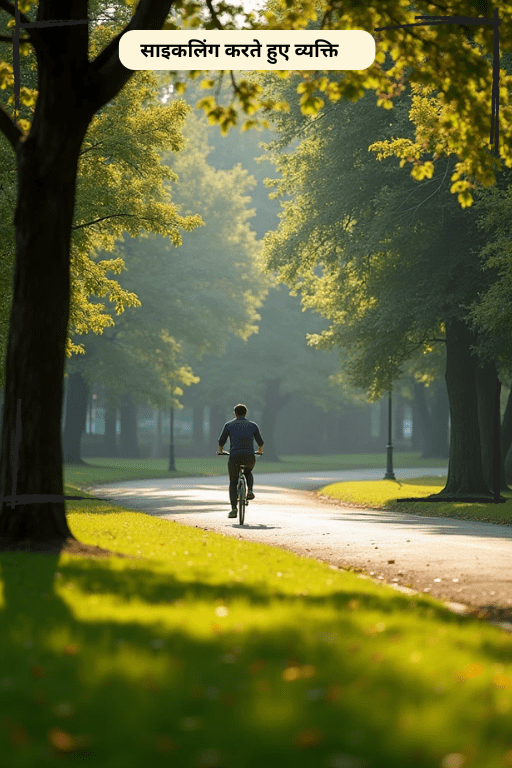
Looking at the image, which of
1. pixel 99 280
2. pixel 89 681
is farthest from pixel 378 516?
pixel 89 681

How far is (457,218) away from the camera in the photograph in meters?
26.7

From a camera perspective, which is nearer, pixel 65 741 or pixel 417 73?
pixel 65 741

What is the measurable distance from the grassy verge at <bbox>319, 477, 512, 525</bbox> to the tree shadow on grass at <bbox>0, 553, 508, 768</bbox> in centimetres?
1568

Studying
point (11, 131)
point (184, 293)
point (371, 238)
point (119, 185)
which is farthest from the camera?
point (184, 293)

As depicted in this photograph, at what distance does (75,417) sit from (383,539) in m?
39.9

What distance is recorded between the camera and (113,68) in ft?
37.8

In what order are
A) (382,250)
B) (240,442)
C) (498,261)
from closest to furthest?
(240,442) → (498,261) → (382,250)

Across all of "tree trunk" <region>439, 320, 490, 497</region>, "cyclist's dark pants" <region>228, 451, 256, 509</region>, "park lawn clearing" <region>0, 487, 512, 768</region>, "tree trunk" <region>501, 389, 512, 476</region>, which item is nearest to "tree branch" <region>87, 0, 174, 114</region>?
"park lawn clearing" <region>0, 487, 512, 768</region>

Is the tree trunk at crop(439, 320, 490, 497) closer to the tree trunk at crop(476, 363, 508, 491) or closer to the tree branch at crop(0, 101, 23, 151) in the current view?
the tree trunk at crop(476, 363, 508, 491)

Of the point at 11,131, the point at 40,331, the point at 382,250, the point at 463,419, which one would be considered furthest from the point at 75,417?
the point at 40,331

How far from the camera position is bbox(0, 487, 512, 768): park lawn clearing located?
3.84 meters

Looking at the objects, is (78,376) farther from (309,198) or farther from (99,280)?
(99,280)

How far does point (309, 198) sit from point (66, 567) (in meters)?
22.4

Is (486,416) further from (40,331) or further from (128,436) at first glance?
(128,436)
